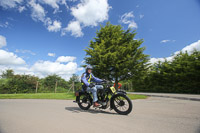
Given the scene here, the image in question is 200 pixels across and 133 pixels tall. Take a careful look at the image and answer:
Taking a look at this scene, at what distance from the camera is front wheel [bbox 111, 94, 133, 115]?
3.35m

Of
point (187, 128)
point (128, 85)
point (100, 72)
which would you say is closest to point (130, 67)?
point (100, 72)

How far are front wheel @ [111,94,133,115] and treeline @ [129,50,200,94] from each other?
27.8 ft

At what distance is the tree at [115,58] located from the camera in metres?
10.2

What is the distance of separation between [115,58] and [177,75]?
12139 millimetres

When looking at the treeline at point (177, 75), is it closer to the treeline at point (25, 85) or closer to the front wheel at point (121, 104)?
the front wheel at point (121, 104)

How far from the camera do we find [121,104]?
3.50m

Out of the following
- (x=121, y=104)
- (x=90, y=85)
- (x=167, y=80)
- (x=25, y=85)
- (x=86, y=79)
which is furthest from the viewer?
(x=167, y=80)

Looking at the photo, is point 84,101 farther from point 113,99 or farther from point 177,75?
point 177,75

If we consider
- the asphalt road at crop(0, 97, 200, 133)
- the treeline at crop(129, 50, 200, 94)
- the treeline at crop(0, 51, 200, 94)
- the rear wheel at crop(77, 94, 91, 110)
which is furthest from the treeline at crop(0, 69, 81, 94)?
the treeline at crop(129, 50, 200, 94)

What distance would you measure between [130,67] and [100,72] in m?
3.18

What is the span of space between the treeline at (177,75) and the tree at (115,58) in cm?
143

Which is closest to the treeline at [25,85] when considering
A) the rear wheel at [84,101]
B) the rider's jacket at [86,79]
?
the rear wheel at [84,101]

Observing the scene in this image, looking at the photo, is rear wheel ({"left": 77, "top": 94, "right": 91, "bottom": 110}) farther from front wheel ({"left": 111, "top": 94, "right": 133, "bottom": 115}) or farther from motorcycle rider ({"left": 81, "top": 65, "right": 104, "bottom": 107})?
front wheel ({"left": 111, "top": 94, "right": 133, "bottom": 115})

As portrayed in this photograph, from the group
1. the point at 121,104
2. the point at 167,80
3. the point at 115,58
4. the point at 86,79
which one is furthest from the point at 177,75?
the point at 86,79
